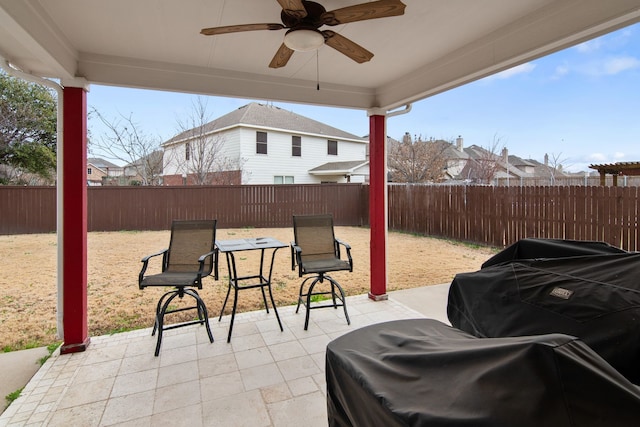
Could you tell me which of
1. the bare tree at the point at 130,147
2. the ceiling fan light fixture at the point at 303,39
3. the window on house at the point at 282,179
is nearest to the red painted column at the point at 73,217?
the ceiling fan light fixture at the point at 303,39

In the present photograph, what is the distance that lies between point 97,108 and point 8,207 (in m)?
3.89

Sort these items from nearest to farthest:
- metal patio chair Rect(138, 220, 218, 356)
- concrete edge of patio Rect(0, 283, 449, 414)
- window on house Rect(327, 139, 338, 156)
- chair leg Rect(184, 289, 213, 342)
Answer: concrete edge of patio Rect(0, 283, 449, 414)
chair leg Rect(184, 289, 213, 342)
metal patio chair Rect(138, 220, 218, 356)
window on house Rect(327, 139, 338, 156)

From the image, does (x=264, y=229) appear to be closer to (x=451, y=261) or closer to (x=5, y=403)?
(x=451, y=261)

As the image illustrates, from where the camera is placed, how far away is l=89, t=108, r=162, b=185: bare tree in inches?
413

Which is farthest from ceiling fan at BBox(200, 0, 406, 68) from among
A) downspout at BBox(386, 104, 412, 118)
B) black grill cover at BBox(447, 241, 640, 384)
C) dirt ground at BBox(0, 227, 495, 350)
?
dirt ground at BBox(0, 227, 495, 350)

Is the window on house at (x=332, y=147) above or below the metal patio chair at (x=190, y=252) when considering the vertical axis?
above

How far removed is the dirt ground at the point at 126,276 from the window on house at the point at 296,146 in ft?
20.3

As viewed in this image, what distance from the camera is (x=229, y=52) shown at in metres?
2.77

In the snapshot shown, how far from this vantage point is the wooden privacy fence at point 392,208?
531cm

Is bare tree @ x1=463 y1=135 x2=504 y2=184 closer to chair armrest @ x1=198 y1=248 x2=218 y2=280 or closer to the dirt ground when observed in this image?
the dirt ground

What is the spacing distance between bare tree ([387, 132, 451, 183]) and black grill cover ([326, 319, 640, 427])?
42.6ft

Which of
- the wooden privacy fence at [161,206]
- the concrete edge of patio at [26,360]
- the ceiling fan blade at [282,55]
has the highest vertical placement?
the ceiling fan blade at [282,55]

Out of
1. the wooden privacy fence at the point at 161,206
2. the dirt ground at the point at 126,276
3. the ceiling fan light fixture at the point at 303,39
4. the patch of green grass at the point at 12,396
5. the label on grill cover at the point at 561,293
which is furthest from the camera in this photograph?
the wooden privacy fence at the point at 161,206

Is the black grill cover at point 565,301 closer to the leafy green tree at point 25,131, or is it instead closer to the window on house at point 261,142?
the leafy green tree at point 25,131
